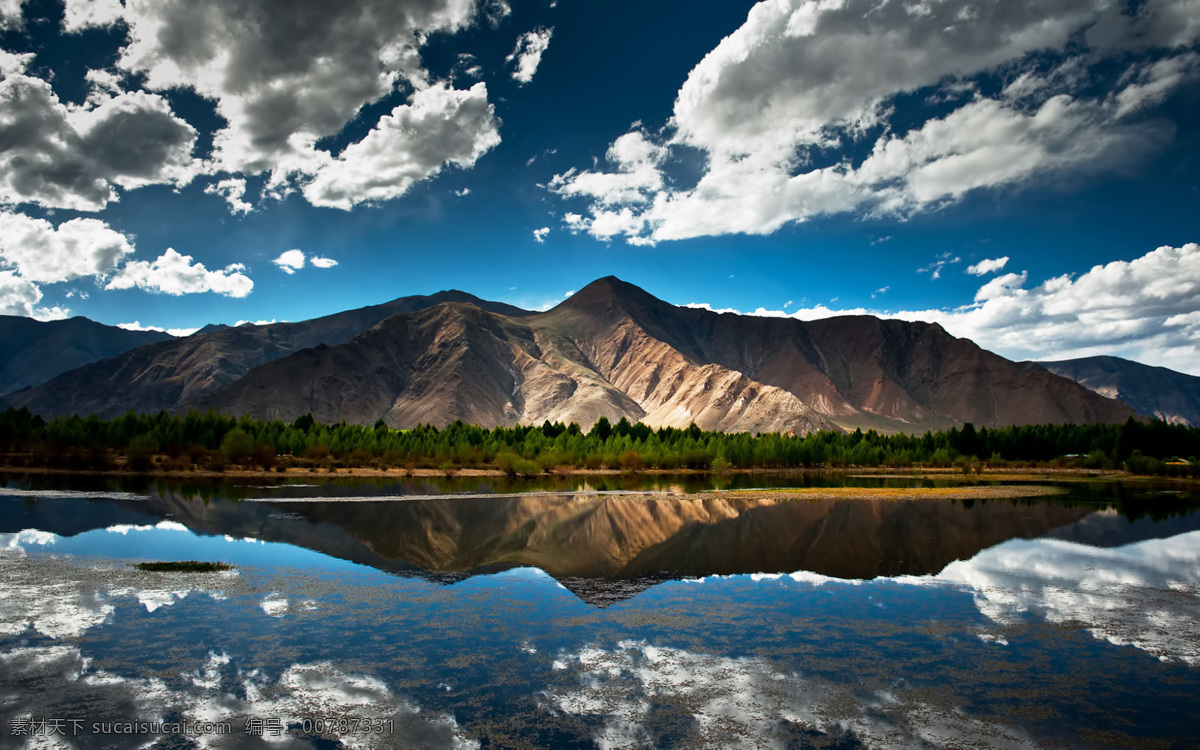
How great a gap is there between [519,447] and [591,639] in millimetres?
107592

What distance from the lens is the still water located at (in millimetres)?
12070

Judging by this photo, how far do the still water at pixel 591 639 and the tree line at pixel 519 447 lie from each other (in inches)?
2550

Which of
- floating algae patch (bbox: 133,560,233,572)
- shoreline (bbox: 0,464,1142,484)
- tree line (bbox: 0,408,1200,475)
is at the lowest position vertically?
shoreline (bbox: 0,464,1142,484)

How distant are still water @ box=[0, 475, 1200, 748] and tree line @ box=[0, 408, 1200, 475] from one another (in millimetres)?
64771

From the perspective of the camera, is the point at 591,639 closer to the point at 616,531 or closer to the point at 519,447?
the point at 616,531

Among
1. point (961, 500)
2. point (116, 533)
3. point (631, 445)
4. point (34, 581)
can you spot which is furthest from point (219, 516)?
point (631, 445)

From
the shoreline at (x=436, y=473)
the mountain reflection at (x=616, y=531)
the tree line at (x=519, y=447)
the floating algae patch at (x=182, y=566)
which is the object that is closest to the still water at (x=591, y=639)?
the mountain reflection at (x=616, y=531)

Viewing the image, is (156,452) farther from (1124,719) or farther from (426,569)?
(1124,719)

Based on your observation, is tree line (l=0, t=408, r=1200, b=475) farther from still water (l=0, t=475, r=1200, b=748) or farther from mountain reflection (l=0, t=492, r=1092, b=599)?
still water (l=0, t=475, r=1200, b=748)

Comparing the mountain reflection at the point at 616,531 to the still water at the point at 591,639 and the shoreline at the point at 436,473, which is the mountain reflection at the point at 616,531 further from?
the shoreline at the point at 436,473

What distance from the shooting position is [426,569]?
2728 centimetres

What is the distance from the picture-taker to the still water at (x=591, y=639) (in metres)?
12.1

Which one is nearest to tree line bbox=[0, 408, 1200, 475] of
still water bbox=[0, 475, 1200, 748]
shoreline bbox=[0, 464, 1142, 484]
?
shoreline bbox=[0, 464, 1142, 484]

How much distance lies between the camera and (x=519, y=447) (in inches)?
4884
